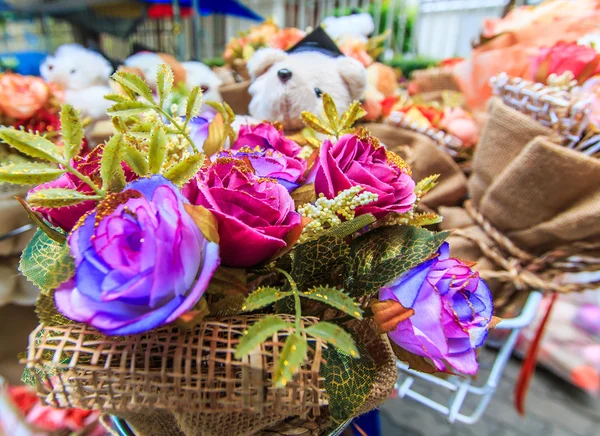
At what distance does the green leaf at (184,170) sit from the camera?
288mm

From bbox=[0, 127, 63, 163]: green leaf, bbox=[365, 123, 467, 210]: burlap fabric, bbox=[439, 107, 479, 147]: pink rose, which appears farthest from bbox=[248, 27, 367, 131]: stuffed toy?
bbox=[0, 127, 63, 163]: green leaf

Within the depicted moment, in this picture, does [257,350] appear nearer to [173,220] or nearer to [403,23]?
[173,220]

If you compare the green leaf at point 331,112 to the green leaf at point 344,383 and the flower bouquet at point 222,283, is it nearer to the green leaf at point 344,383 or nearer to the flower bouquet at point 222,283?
the flower bouquet at point 222,283

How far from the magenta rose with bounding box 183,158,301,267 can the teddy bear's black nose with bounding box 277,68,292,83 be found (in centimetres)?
38

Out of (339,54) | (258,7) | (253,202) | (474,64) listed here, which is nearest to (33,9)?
(339,54)

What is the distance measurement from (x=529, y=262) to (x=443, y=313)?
1.49 feet

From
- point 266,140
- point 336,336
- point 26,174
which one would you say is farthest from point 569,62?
point 26,174

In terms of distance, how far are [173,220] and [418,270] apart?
0.19m

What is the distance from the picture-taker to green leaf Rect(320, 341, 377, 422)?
0.32 meters

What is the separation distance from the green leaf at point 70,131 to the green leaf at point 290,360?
0.63 ft

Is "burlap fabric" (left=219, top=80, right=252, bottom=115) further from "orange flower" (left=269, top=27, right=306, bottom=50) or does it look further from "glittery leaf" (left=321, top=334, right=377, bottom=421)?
"glittery leaf" (left=321, top=334, right=377, bottom=421)

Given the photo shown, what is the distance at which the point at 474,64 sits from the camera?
0.88m

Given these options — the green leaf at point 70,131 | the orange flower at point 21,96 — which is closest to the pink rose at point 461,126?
the green leaf at point 70,131

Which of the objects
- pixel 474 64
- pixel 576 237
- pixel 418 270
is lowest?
pixel 576 237
